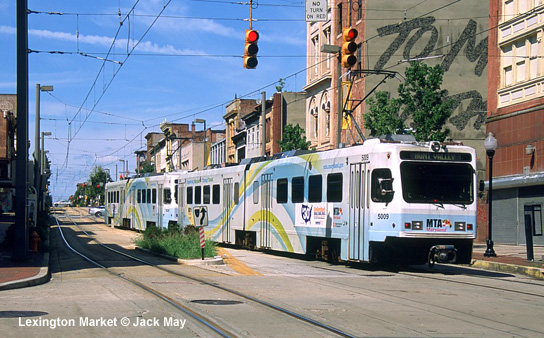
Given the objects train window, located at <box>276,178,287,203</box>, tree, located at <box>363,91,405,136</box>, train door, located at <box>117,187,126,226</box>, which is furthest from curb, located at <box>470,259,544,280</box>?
train door, located at <box>117,187,126,226</box>

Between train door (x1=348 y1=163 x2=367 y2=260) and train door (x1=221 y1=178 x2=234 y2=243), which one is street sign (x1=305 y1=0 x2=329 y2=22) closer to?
train door (x1=348 y1=163 x2=367 y2=260)

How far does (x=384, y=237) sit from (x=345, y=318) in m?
7.57

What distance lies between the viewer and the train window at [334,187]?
20109 mm

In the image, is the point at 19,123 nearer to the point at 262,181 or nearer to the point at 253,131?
the point at 262,181

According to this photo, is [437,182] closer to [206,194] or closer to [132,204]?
[206,194]

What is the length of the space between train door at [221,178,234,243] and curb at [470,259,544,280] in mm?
10931

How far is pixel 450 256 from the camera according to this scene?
711 inches

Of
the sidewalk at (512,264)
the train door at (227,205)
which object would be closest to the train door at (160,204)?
the train door at (227,205)

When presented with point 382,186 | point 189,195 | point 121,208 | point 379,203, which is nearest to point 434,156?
point 382,186

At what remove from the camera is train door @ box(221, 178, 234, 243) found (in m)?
29.5

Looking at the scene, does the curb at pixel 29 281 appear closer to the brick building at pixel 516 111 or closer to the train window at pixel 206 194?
the train window at pixel 206 194

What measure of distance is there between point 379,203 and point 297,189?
16.6 feet

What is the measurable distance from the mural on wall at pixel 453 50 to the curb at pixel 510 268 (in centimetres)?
2338

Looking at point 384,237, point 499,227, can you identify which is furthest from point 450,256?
point 499,227
